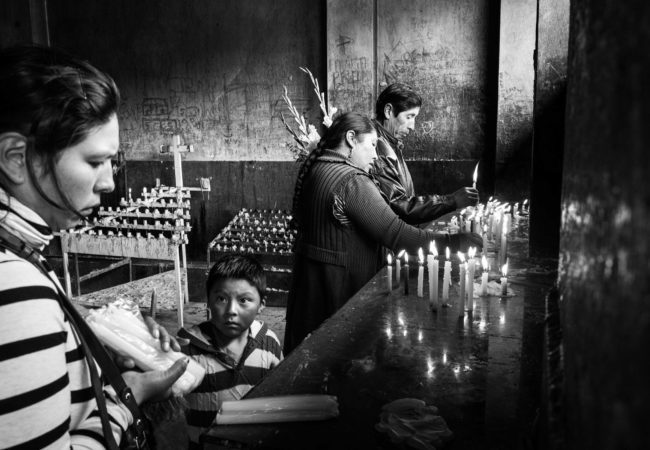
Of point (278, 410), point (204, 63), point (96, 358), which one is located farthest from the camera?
point (204, 63)

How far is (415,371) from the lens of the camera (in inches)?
75.1

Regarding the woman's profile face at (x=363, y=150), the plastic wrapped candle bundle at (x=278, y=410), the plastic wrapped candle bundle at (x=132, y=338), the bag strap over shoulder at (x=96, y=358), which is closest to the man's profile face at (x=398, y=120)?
the woman's profile face at (x=363, y=150)

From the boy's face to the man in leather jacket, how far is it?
1.85 metres

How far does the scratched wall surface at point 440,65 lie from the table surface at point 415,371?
5382 millimetres

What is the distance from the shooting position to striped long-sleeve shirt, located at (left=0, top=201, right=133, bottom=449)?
36.5 inches

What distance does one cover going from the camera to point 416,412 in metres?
1.55

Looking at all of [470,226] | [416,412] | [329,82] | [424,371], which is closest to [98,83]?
[416,412]

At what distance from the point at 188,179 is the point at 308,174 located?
622cm

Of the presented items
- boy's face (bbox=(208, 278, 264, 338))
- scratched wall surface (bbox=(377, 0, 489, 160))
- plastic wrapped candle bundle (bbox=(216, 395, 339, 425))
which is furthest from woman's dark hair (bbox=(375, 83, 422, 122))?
plastic wrapped candle bundle (bbox=(216, 395, 339, 425))

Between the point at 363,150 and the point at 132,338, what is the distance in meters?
2.36

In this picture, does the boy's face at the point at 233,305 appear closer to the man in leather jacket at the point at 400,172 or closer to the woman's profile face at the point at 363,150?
the woman's profile face at the point at 363,150

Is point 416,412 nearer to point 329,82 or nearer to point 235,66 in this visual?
point 329,82

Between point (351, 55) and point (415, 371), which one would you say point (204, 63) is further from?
point (415, 371)

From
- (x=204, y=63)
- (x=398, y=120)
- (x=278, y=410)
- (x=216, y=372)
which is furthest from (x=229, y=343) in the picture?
(x=204, y=63)
